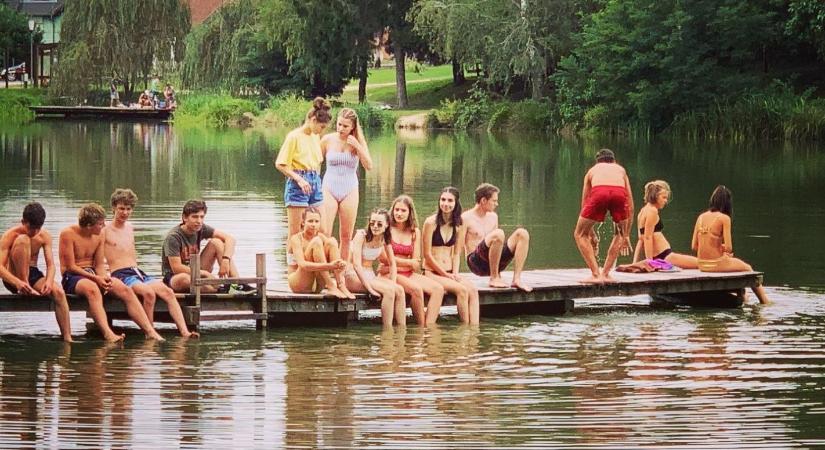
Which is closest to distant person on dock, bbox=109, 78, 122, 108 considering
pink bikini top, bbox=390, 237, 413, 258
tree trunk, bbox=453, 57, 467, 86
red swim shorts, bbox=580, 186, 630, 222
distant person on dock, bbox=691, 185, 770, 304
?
tree trunk, bbox=453, 57, 467, 86

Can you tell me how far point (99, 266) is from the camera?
13672mm

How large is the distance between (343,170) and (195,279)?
2.55 metres

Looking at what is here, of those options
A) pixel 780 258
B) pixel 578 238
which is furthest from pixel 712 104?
pixel 578 238

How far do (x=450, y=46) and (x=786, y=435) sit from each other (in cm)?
5114

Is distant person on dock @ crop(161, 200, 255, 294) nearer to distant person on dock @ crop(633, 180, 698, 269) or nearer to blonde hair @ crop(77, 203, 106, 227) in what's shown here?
blonde hair @ crop(77, 203, 106, 227)

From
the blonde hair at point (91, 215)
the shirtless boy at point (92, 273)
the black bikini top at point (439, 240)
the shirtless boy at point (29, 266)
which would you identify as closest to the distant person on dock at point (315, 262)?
the black bikini top at point (439, 240)

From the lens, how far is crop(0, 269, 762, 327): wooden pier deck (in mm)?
13977

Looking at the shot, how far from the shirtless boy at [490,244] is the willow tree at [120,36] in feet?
170

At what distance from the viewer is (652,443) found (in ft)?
32.8

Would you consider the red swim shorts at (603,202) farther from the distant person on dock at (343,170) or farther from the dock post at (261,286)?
the dock post at (261,286)

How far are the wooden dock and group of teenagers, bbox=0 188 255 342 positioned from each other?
54.9 meters

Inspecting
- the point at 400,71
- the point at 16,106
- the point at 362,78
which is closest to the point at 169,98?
the point at 16,106

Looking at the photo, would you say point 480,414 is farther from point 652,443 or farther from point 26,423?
point 26,423

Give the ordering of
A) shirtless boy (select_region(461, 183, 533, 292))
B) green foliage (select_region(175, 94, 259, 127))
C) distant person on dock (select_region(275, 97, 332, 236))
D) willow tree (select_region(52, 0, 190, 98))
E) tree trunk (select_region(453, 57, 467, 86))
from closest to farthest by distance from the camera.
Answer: shirtless boy (select_region(461, 183, 533, 292)) → distant person on dock (select_region(275, 97, 332, 236)) → green foliage (select_region(175, 94, 259, 127)) → willow tree (select_region(52, 0, 190, 98)) → tree trunk (select_region(453, 57, 467, 86))
